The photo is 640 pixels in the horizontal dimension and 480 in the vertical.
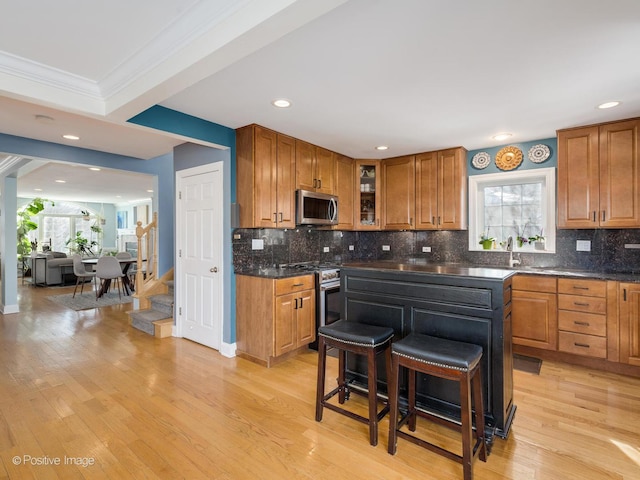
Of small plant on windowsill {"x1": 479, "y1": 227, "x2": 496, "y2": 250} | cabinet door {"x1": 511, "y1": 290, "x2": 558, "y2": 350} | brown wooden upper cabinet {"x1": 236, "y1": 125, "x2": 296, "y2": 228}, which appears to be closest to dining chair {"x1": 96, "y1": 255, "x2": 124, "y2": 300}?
brown wooden upper cabinet {"x1": 236, "y1": 125, "x2": 296, "y2": 228}

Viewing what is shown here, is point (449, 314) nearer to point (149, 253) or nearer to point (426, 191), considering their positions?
point (426, 191)

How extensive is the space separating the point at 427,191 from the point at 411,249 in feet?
3.05

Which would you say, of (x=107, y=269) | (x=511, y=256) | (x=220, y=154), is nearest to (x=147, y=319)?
(x=220, y=154)

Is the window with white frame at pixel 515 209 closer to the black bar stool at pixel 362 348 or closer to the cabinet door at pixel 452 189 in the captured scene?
the cabinet door at pixel 452 189

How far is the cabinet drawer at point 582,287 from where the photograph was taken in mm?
3072

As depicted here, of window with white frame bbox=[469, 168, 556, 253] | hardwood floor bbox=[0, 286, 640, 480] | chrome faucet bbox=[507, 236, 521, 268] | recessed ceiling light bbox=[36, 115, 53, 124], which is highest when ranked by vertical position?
recessed ceiling light bbox=[36, 115, 53, 124]

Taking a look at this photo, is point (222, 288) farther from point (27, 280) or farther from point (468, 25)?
point (27, 280)

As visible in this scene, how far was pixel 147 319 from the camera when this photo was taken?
426 cm

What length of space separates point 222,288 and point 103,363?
136cm

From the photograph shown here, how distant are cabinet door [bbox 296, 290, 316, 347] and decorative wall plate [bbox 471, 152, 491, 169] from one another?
2754 millimetres

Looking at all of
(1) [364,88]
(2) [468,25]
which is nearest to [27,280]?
(1) [364,88]

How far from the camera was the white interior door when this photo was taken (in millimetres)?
3551

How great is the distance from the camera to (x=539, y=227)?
13.0ft

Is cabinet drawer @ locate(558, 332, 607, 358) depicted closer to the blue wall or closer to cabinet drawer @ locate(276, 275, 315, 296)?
cabinet drawer @ locate(276, 275, 315, 296)
